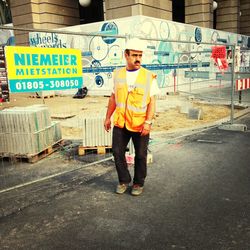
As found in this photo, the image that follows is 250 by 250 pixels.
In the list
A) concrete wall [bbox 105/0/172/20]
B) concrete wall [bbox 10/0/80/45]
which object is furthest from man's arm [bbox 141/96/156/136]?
concrete wall [bbox 10/0/80/45]

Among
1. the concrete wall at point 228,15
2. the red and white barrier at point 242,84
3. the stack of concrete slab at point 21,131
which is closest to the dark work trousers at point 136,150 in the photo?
the stack of concrete slab at point 21,131

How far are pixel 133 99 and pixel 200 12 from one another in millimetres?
23663

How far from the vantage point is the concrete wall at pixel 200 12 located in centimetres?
2481

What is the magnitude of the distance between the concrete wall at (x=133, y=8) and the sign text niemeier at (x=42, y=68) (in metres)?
13.9

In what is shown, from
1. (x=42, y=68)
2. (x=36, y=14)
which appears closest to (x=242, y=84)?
(x=42, y=68)

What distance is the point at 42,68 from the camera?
452 cm

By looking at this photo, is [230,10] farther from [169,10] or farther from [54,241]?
[54,241]

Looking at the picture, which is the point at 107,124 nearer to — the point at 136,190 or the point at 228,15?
the point at 136,190

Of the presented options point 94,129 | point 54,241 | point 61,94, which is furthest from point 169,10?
point 54,241

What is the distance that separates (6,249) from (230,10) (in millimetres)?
32698

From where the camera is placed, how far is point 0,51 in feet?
14.7

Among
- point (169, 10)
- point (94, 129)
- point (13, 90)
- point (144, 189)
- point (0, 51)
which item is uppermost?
point (169, 10)

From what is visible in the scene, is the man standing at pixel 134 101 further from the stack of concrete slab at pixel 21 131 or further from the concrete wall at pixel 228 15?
the concrete wall at pixel 228 15

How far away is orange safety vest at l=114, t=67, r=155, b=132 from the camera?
387 cm
